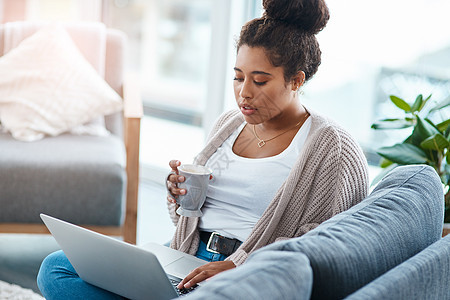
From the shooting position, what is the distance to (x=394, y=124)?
2080 millimetres

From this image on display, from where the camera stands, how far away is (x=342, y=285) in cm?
96

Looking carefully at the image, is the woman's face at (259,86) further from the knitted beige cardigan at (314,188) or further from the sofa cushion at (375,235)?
the sofa cushion at (375,235)

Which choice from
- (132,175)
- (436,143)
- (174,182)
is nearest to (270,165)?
(174,182)

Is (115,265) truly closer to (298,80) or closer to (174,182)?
(174,182)

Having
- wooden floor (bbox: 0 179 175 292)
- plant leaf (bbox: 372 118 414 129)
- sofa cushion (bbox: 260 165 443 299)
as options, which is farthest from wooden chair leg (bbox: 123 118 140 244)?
sofa cushion (bbox: 260 165 443 299)

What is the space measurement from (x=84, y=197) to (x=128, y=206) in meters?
0.21

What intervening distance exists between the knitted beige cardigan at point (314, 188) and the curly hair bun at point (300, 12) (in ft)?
0.88

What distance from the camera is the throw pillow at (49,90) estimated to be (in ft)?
8.82

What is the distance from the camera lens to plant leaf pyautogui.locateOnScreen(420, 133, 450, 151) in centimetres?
183

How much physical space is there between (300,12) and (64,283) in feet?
2.85

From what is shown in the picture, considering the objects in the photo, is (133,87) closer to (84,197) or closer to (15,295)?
(84,197)

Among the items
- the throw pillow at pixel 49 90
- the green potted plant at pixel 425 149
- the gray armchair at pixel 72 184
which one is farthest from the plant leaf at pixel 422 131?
the throw pillow at pixel 49 90

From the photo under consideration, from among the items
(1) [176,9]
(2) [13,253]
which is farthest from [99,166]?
(1) [176,9]

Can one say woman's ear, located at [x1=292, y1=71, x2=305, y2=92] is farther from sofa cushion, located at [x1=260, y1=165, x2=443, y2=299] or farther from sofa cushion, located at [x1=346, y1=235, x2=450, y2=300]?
sofa cushion, located at [x1=346, y1=235, x2=450, y2=300]
